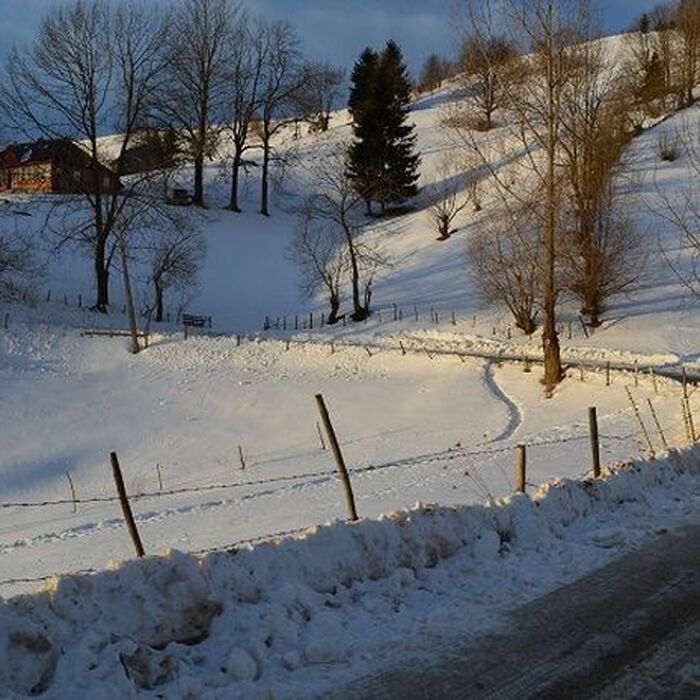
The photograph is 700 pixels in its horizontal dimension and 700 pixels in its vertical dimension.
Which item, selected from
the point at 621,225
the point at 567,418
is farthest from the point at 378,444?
the point at 621,225

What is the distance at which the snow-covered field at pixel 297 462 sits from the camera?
17.8 ft

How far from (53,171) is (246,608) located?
55.0 meters

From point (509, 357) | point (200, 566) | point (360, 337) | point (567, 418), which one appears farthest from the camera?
point (360, 337)

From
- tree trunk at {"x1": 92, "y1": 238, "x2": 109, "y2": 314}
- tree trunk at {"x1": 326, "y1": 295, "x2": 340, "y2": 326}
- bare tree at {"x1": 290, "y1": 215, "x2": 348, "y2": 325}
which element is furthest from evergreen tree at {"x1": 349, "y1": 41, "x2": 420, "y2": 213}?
tree trunk at {"x1": 92, "y1": 238, "x2": 109, "y2": 314}

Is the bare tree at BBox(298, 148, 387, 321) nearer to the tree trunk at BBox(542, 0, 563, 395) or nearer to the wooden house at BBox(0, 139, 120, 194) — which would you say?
the wooden house at BBox(0, 139, 120, 194)

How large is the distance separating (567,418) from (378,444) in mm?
5058

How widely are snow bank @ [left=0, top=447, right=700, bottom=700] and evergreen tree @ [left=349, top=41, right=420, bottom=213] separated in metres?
52.8

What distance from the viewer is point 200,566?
19.5 ft

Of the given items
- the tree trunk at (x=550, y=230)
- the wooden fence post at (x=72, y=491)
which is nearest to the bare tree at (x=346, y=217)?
the tree trunk at (x=550, y=230)

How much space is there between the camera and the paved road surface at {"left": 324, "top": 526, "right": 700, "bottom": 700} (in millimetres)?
5070

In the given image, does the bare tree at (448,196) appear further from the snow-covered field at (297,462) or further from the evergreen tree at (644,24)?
the evergreen tree at (644,24)

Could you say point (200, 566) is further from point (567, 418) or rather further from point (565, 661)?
point (567, 418)

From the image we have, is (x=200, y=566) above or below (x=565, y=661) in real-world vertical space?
above

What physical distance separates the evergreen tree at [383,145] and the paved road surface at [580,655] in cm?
5336
